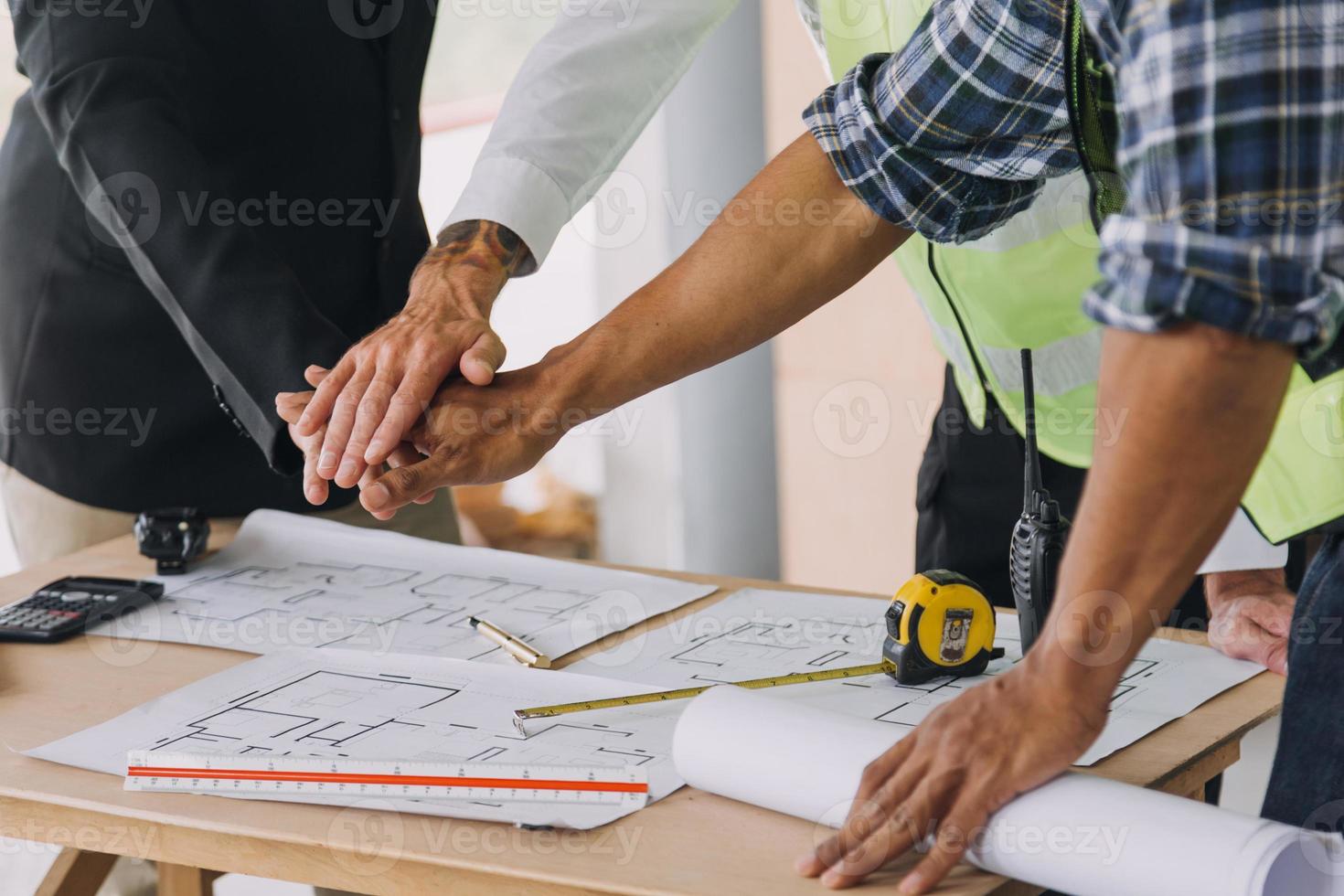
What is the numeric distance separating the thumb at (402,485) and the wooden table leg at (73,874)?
1.62 ft

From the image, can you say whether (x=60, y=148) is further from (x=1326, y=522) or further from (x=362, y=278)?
(x=1326, y=522)

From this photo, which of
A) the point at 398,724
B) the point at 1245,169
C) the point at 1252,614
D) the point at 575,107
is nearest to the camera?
the point at 1245,169

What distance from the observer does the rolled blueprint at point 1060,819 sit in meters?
0.71

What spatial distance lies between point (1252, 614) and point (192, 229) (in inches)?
43.8

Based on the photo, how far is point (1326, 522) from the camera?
956 mm

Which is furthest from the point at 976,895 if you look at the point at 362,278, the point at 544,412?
the point at 362,278

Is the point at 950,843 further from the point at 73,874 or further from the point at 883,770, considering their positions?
the point at 73,874

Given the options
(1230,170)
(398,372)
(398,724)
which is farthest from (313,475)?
(1230,170)

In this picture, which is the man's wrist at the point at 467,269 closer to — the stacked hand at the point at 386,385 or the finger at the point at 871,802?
the stacked hand at the point at 386,385

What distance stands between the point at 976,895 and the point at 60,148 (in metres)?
1.27

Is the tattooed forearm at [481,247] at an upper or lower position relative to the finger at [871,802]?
upper

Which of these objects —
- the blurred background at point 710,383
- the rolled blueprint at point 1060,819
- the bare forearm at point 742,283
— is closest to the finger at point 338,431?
the bare forearm at point 742,283

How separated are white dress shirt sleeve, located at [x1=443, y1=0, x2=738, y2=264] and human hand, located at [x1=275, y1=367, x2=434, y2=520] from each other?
0.30 meters

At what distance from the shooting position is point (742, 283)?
1.22 meters
